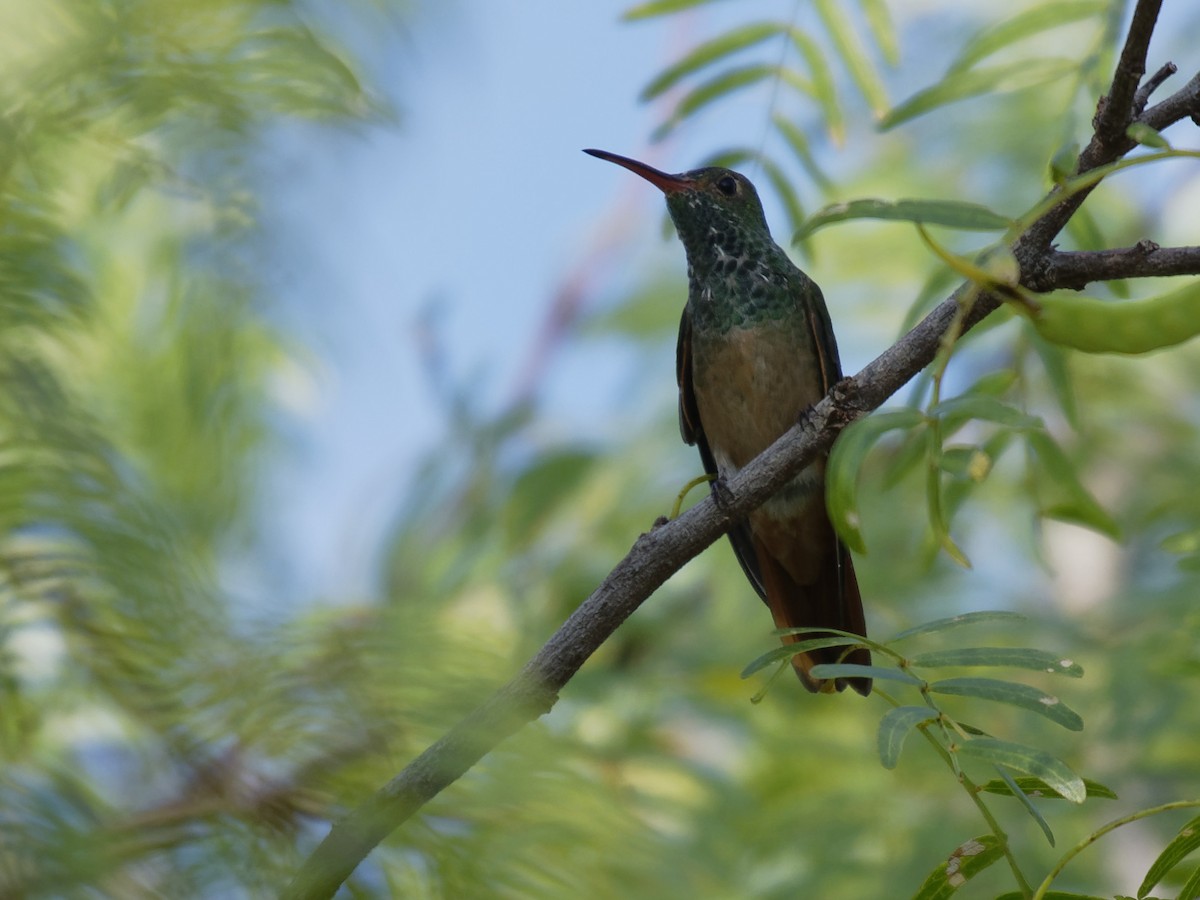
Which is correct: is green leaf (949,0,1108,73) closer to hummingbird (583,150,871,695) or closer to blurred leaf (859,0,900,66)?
blurred leaf (859,0,900,66)

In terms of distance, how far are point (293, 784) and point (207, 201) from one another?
546 mm

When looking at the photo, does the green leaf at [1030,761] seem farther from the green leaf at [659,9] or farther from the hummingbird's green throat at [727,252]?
the hummingbird's green throat at [727,252]

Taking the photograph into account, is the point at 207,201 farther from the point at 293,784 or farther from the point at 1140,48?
the point at 1140,48

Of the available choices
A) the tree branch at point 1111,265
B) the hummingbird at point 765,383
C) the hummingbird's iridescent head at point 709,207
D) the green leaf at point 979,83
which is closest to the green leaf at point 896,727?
the tree branch at point 1111,265

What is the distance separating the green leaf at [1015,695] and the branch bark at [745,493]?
342 millimetres

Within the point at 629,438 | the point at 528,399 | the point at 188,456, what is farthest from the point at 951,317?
the point at 528,399

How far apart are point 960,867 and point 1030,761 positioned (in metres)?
0.16

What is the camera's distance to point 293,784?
0.96 meters

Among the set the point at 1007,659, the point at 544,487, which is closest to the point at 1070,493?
the point at 1007,659

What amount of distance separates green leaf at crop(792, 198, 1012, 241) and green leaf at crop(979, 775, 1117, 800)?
24.1 inches

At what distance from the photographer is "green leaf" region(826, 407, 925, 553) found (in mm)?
1107

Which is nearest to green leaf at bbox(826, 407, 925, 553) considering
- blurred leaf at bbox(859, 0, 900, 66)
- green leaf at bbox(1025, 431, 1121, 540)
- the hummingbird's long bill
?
green leaf at bbox(1025, 431, 1121, 540)

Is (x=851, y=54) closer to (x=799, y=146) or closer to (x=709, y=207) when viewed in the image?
(x=799, y=146)

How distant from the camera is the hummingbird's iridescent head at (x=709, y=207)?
3.61 m
